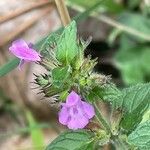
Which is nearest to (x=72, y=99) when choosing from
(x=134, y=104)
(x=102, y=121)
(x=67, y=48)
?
(x=67, y=48)

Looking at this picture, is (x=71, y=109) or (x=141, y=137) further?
(x=141, y=137)

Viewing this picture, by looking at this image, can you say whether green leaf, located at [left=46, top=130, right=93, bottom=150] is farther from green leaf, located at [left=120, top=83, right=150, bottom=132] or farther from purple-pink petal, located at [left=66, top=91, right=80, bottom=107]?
purple-pink petal, located at [left=66, top=91, right=80, bottom=107]

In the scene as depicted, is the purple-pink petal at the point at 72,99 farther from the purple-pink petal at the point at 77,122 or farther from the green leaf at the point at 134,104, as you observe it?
the green leaf at the point at 134,104

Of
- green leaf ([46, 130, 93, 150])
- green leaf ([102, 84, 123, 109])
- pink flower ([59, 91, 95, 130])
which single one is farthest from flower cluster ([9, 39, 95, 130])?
green leaf ([46, 130, 93, 150])

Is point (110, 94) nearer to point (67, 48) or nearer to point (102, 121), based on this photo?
point (102, 121)

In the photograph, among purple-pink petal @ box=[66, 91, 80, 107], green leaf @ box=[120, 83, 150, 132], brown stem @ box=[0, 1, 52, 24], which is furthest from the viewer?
brown stem @ box=[0, 1, 52, 24]

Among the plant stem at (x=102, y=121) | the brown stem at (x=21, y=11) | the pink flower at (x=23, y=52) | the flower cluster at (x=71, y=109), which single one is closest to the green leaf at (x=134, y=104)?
the plant stem at (x=102, y=121)
